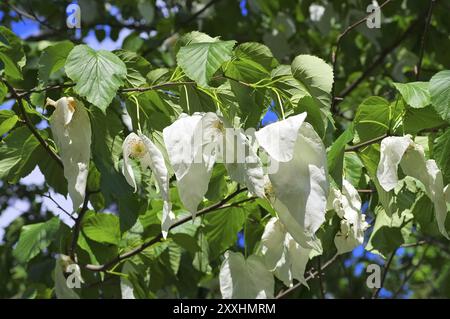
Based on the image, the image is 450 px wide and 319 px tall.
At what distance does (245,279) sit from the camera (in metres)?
1.29

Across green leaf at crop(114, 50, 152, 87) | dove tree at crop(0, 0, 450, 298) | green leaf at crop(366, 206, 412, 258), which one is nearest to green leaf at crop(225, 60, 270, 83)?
dove tree at crop(0, 0, 450, 298)

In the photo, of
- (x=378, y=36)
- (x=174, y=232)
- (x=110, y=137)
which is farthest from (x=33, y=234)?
(x=378, y=36)

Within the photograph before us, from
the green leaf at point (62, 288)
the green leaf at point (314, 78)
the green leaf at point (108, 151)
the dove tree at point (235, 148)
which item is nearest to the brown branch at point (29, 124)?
the dove tree at point (235, 148)

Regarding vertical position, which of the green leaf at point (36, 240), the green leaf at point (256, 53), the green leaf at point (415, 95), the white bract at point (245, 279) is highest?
the green leaf at point (256, 53)

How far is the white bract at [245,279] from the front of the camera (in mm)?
1260

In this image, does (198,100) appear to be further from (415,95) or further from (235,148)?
(415,95)

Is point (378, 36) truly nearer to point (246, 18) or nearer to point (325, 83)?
point (246, 18)

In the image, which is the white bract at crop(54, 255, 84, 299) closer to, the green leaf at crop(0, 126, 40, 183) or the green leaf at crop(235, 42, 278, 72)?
the green leaf at crop(0, 126, 40, 183)

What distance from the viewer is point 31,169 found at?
4.47ft

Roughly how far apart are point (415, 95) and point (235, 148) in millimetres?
336

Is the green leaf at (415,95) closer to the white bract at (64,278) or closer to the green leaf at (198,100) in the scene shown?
the green leaf at (198,100)

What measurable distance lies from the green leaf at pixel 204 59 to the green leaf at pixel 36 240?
2.49 feet

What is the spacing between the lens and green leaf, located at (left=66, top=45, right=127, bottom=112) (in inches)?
42.2

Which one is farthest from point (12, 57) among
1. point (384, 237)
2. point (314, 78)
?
point (384, 237)
